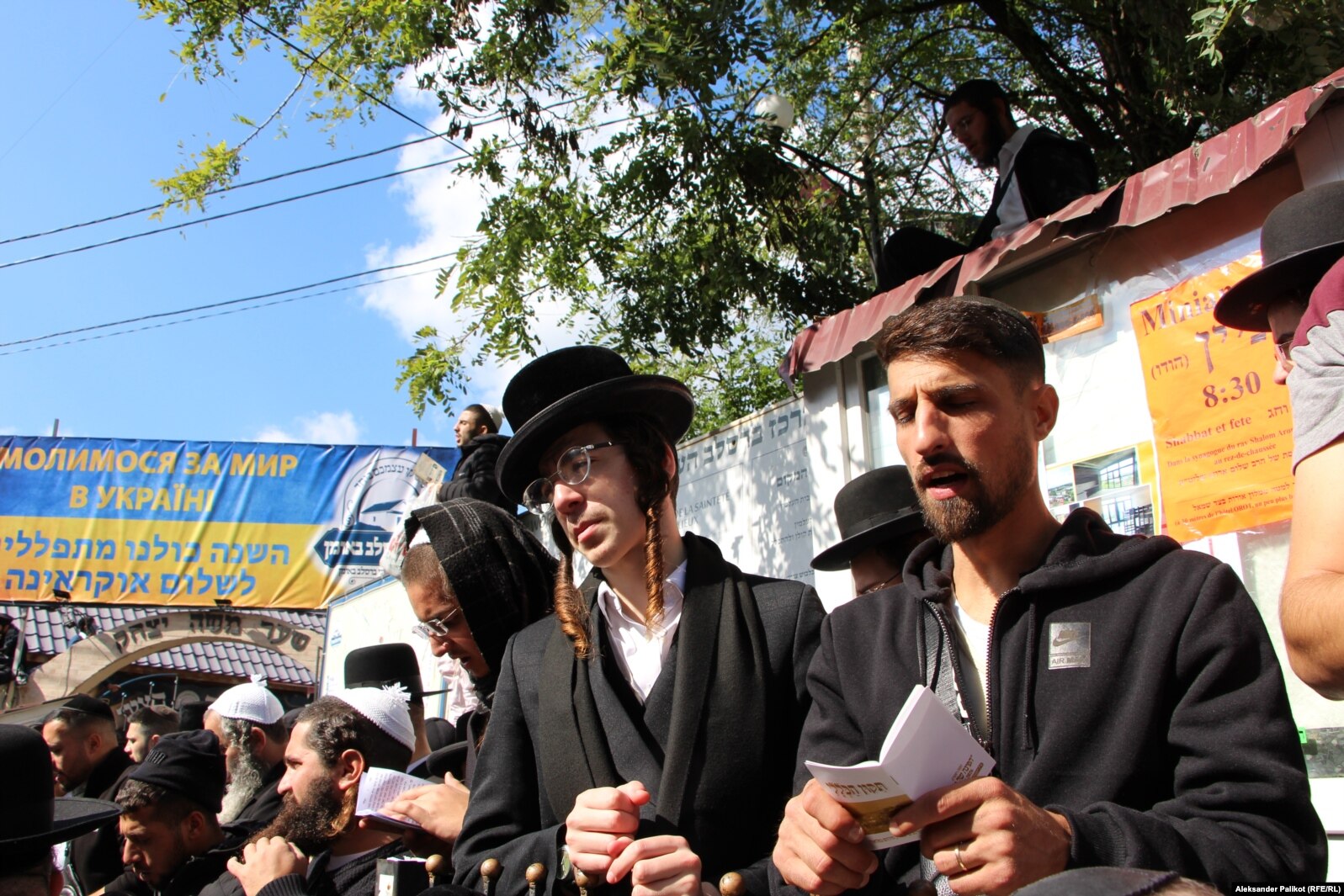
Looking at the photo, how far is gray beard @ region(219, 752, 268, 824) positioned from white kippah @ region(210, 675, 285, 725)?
0.19 metres

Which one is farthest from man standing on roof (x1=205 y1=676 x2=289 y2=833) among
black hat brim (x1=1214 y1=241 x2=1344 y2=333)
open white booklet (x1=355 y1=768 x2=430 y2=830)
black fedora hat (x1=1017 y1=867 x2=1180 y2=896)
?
black fedora hat (x1=1017 y1=867 x2=1180 y2=896)

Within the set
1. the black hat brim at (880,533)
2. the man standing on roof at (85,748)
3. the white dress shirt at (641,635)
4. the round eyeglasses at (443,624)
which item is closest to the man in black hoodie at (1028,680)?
the white dress shirt at (641,635)

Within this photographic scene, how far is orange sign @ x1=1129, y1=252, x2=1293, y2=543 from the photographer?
3.86 metres

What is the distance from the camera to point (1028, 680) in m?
1.79

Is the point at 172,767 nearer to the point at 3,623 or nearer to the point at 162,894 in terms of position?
the point at 162,894

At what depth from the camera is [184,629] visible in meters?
16.5

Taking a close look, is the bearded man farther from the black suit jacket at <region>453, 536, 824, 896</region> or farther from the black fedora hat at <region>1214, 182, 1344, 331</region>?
the black fedora hat at <region>1214, 182, 1344, 331</region>

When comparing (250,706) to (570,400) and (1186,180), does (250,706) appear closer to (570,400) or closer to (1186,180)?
(570,400)

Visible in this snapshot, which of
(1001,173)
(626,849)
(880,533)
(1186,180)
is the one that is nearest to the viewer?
(626,849)

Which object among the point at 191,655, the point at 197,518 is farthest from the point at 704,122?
the point at 191,655

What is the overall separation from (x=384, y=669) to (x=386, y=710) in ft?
2.33

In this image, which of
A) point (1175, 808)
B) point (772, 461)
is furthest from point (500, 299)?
point (1175, 808)

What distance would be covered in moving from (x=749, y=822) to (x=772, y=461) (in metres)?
5.08

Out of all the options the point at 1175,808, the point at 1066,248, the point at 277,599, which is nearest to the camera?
the point at 1175,808
